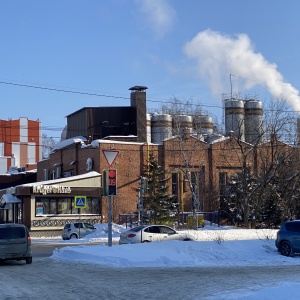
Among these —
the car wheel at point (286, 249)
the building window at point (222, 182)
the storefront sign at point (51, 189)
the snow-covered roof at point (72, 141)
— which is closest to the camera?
the car wheel at point (286, 249)

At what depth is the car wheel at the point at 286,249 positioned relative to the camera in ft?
81.2

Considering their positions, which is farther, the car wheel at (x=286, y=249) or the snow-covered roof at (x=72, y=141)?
the snow-covered roof at (x=72, y=141)

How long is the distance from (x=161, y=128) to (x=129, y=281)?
52.9 m

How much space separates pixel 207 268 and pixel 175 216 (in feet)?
109

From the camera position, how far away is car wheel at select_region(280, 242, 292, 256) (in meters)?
24.7

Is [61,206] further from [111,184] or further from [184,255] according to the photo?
[184,255]

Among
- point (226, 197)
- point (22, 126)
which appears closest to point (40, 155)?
point (22, 126)

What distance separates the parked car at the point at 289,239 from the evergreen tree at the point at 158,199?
89.5 ft

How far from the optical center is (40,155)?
11062 cm

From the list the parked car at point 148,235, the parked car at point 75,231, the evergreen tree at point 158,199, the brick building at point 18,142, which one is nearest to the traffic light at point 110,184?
the parked car at point 148,235

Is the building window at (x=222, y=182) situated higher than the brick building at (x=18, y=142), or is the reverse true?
the brick building at (x=18, y=142)

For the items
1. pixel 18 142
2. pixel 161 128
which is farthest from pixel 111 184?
pixel 18 142

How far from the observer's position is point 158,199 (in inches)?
2126

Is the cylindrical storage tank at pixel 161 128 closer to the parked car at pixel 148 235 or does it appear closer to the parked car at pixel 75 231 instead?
the parked car at pixel 75 231
